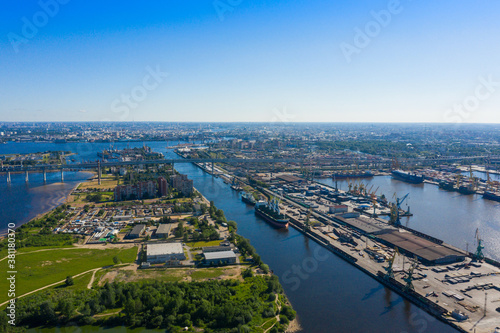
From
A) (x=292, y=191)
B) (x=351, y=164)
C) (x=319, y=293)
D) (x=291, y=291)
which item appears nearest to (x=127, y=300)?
(x=291, y=291)

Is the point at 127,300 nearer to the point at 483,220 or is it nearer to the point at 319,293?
the point at 319,293

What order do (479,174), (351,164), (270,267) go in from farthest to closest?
(351,164), (479,174), (270,267)

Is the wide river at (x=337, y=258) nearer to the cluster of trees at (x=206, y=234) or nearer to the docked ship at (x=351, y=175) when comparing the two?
the cluster of trees at (x=206, y=234)

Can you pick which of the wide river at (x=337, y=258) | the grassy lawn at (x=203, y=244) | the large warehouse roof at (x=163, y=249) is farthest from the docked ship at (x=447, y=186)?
the large warehouse roof at (x=163, y=249)

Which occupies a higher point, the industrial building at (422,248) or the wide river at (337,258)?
the industrial building at (422,248)

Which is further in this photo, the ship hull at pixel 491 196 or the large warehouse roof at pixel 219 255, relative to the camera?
the ship hull at pixel 491 196

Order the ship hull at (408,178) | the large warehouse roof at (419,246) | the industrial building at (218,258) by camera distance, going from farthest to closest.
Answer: the ship hull at (408,178)
the large warehouse roof at (419,246)
the industrial building at (218,258)

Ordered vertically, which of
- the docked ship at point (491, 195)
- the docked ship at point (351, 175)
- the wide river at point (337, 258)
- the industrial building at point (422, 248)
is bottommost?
the wide river at point (337, 258)
